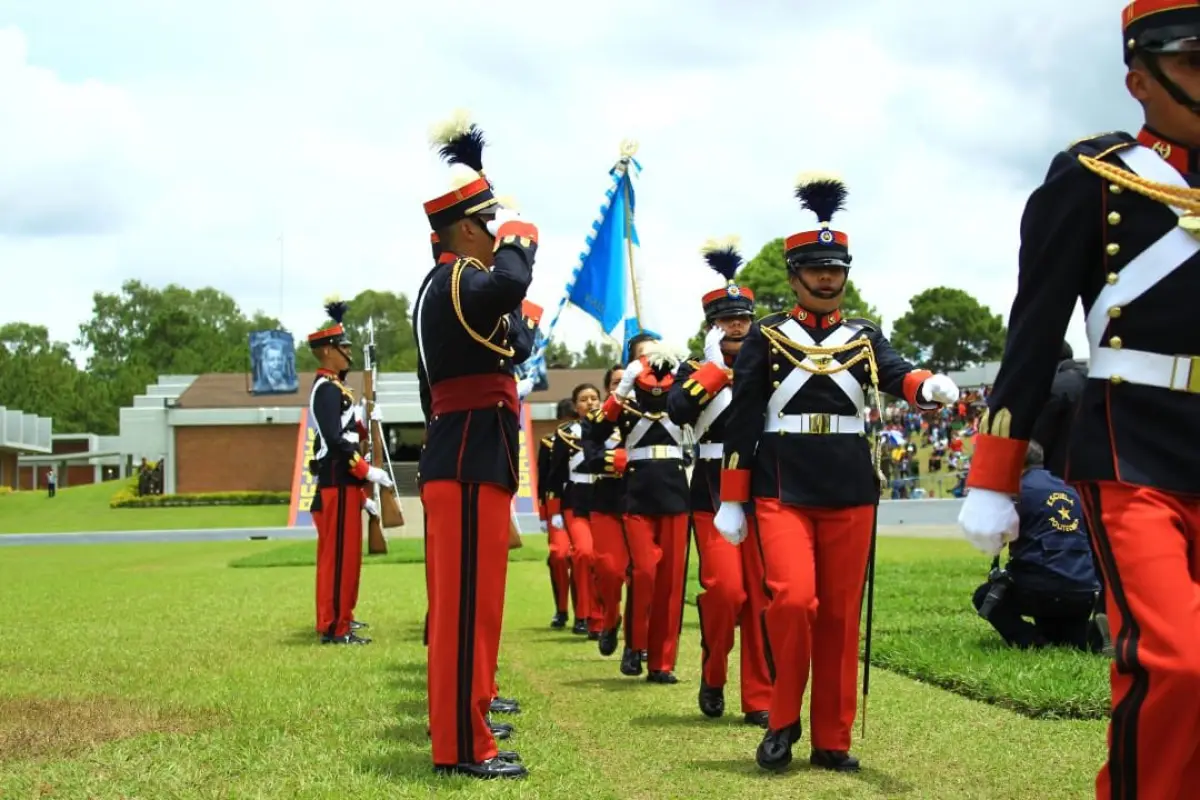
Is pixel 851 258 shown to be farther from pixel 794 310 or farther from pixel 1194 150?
pixel 1194 150

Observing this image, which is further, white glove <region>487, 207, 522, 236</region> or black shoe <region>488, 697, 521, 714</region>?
black shoe <region>488, 697, 521, 714</region>

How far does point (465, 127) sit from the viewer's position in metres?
6.52

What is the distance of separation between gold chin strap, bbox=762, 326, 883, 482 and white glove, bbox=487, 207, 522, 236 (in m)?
1.35

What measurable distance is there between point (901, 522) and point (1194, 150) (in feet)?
105

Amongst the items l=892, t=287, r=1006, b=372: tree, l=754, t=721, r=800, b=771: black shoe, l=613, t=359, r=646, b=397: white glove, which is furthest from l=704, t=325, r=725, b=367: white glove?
l=892, t=287, r=1006, b=372: tree

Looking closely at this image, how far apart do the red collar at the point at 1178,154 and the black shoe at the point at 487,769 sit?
356 cm

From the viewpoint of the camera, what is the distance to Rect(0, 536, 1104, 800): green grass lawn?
5.68m

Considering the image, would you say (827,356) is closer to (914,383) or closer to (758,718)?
(914,383)

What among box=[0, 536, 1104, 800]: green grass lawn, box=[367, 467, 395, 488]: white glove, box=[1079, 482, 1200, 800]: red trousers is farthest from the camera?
box=[367, 467, 395, 488]: white glove

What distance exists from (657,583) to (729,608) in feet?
4.74

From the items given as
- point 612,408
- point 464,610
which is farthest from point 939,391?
point 612,408

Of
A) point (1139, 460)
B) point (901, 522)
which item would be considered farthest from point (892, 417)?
point (1139, 460)

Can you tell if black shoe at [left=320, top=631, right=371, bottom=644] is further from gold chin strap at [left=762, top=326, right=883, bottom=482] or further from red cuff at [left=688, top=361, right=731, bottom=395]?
gold chin strap at [left=762, top=326, right=883, bottom=482]

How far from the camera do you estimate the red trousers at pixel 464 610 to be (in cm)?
589
